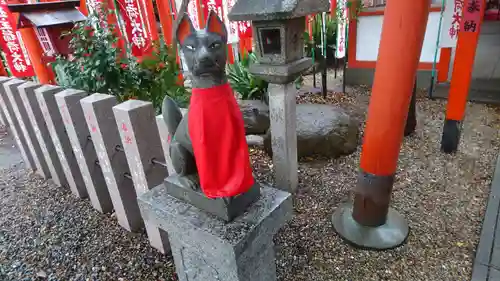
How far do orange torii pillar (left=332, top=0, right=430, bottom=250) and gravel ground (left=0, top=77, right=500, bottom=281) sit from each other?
0.43ft

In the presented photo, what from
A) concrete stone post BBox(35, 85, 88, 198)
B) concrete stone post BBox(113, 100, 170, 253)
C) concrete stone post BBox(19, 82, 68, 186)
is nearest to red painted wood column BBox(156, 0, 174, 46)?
concrete stone post BBox(19, 82, 68, 186)

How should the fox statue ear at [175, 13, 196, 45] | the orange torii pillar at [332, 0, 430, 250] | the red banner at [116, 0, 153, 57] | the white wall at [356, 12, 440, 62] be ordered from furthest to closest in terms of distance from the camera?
the white wall at [356, 12, 440, 62]
the red banner at [116, 0, 153, 57]
the orange torii pillar at [332, 0, 430, 250]
the fox statue ear at [175, 13, 196, 45]

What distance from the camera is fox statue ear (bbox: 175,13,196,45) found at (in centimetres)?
108

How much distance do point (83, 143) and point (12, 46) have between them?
2.75 m

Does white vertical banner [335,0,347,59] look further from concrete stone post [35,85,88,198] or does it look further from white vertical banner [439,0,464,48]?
concrete stone post [35,85,88,198]

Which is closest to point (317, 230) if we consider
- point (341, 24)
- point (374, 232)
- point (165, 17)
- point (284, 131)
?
point (374, 232)

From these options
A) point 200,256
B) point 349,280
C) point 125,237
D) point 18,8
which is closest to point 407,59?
point 349,280

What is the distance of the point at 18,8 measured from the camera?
2.90 metres

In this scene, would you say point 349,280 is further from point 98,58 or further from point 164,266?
point 98,58

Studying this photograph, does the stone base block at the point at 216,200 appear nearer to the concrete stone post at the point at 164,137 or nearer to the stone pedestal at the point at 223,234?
the stone pedestal at the point at 223,234

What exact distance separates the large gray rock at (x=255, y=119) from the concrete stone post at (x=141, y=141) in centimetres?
189

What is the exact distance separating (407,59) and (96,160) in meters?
2.71

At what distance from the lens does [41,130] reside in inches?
127

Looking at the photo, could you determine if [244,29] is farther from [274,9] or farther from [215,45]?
[215,45]
